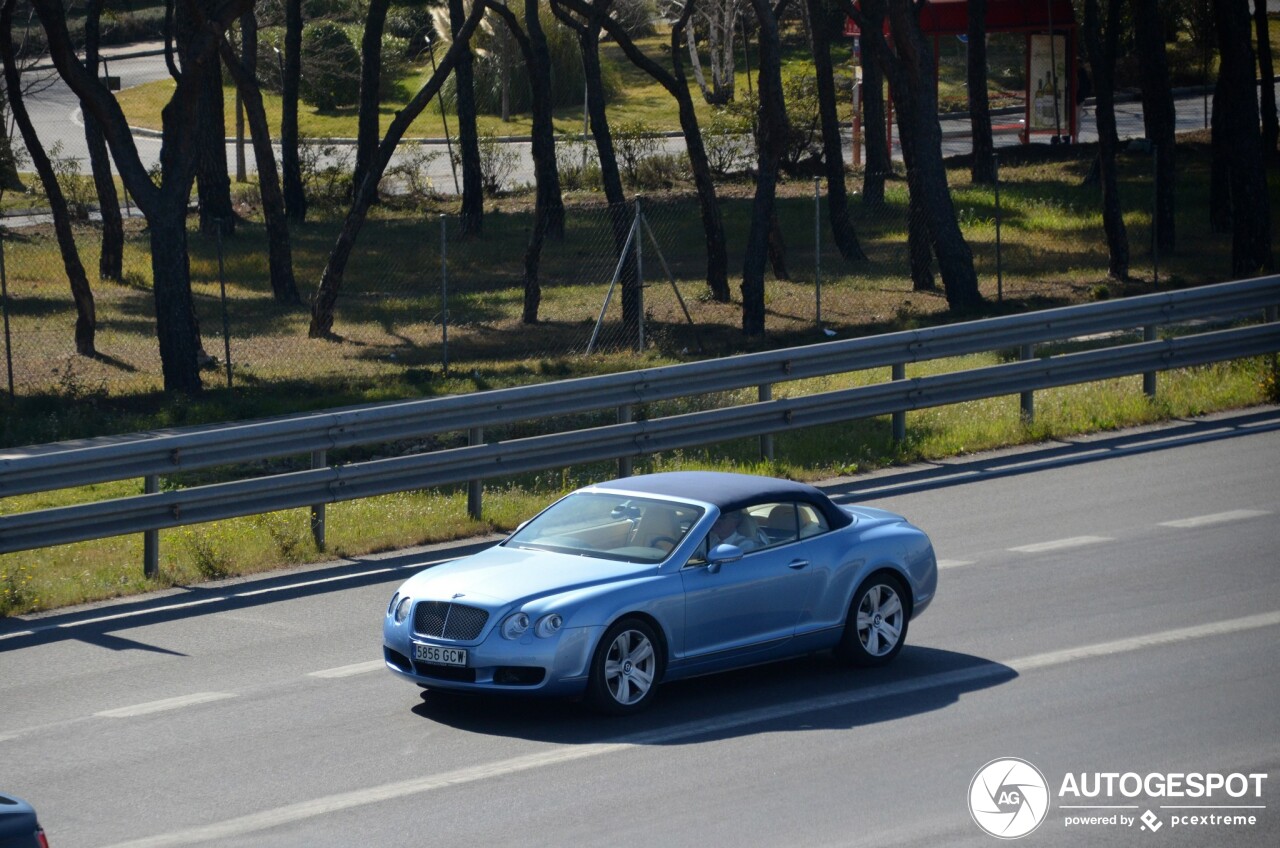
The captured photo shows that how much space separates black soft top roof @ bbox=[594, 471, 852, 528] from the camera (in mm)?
8984

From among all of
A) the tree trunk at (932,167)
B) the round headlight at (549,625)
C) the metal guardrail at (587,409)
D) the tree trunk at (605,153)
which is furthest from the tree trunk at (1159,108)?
the round headlight at (549,625)

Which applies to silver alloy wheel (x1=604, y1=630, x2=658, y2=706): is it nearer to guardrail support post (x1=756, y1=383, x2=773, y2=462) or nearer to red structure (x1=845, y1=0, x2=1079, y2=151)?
guardrail support post (x1=756, y1=383, x2=773, y2=462)

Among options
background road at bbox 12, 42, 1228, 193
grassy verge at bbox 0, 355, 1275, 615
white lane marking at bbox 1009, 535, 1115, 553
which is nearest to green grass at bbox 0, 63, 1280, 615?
grassy verge at bbox 0, 355, 1275, 615

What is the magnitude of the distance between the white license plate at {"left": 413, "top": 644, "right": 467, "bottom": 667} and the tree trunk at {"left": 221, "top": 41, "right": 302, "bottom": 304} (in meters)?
19.8

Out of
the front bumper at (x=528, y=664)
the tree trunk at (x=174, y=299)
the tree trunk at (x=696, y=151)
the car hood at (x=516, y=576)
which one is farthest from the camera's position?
the tree trunk at (x=696, y=151)

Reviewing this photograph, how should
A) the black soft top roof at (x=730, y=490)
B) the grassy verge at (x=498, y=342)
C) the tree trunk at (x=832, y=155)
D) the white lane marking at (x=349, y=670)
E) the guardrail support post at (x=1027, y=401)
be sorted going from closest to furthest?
the black soft top roof at (x=730, y=490), the white lane marking at (x=349, y=670), the grassy verge at (x=498, y=342), the guardrail support post at (x=1027, y=401), the tree trunk at (x=832, y=155)

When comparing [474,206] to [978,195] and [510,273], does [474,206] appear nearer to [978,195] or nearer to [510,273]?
[510,273]

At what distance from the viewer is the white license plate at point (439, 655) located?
8.05 meters

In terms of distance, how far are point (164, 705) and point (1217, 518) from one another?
7.96m

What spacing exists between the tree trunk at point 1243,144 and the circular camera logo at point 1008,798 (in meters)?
21.1

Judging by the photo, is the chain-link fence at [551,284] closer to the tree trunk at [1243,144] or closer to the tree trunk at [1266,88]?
the tree trunk at [1243,144]

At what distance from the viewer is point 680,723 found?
812 centimetres

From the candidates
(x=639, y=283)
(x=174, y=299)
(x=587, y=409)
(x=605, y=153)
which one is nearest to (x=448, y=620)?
(x=587, y=409)

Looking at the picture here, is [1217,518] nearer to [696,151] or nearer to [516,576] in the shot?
[516,576]
